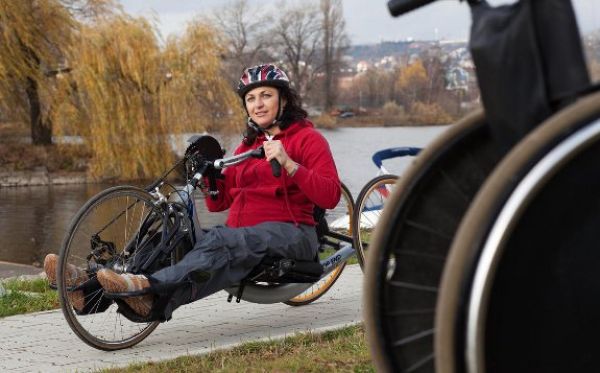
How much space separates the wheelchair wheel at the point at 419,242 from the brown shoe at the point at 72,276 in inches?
111

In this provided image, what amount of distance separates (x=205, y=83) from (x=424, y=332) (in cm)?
2390

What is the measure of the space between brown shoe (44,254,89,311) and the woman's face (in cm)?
130

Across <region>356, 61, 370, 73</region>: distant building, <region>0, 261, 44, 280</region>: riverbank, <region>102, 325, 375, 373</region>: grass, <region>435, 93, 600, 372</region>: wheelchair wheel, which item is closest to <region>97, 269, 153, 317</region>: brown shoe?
<region>102, 325, 375, 373</region>: grass

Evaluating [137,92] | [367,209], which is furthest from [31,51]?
[367,209]

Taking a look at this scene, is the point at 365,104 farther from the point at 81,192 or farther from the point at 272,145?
the point at 272,145

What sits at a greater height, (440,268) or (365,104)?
(440,268)

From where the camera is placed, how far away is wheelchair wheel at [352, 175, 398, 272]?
646cm

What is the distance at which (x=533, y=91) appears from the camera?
2199mm

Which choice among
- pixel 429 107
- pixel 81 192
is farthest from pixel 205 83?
pixel 429 107

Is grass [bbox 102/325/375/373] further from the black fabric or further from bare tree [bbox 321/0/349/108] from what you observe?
bare tree [bbox 321/0/349/108]

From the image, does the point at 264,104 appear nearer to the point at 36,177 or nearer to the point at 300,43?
the point at 36,177

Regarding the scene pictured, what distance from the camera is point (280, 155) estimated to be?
529cm

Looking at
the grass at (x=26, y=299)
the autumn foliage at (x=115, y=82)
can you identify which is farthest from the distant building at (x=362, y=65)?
the grass at (x=26, y=299)

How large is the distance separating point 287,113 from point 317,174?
46cm
